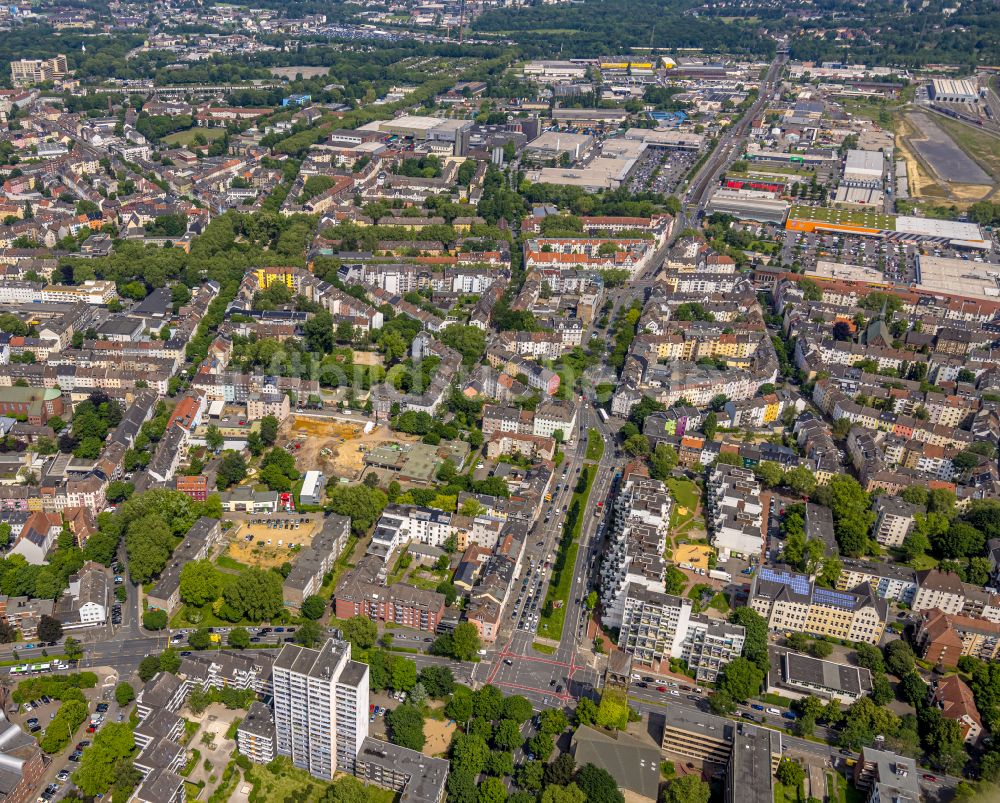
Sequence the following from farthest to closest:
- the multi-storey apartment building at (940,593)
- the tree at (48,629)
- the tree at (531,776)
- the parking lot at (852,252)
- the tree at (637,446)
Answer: the parking lot at (852,252) → the tree at (637,446) → the multi-storey apartment building at (940,593) → the tree at (48,629) → the tree at (531,776)

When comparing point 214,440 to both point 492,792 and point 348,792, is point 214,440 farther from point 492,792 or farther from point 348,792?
point 492,792

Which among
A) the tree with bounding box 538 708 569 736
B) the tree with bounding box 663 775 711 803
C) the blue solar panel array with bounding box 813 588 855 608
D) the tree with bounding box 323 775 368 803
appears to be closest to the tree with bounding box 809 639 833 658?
the blue solar panel array with bounding box 813 588 855 608

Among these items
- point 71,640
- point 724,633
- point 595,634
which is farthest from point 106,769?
point 724,633

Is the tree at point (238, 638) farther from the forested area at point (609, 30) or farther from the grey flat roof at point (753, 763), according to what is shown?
the forested area at point (609, 30)

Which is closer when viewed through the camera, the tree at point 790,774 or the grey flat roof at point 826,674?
the tree at point 790,774

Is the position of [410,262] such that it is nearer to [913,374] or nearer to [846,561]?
[913,374]

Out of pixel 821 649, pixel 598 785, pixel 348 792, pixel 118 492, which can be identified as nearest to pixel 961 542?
pixel 821 649

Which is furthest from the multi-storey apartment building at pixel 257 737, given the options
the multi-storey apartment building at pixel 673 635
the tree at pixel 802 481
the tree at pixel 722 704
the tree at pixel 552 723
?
the tree at pixel 802 481

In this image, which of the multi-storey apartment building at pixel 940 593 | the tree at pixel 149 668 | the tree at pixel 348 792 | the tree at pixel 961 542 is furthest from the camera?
the tree at pixel 961 542
